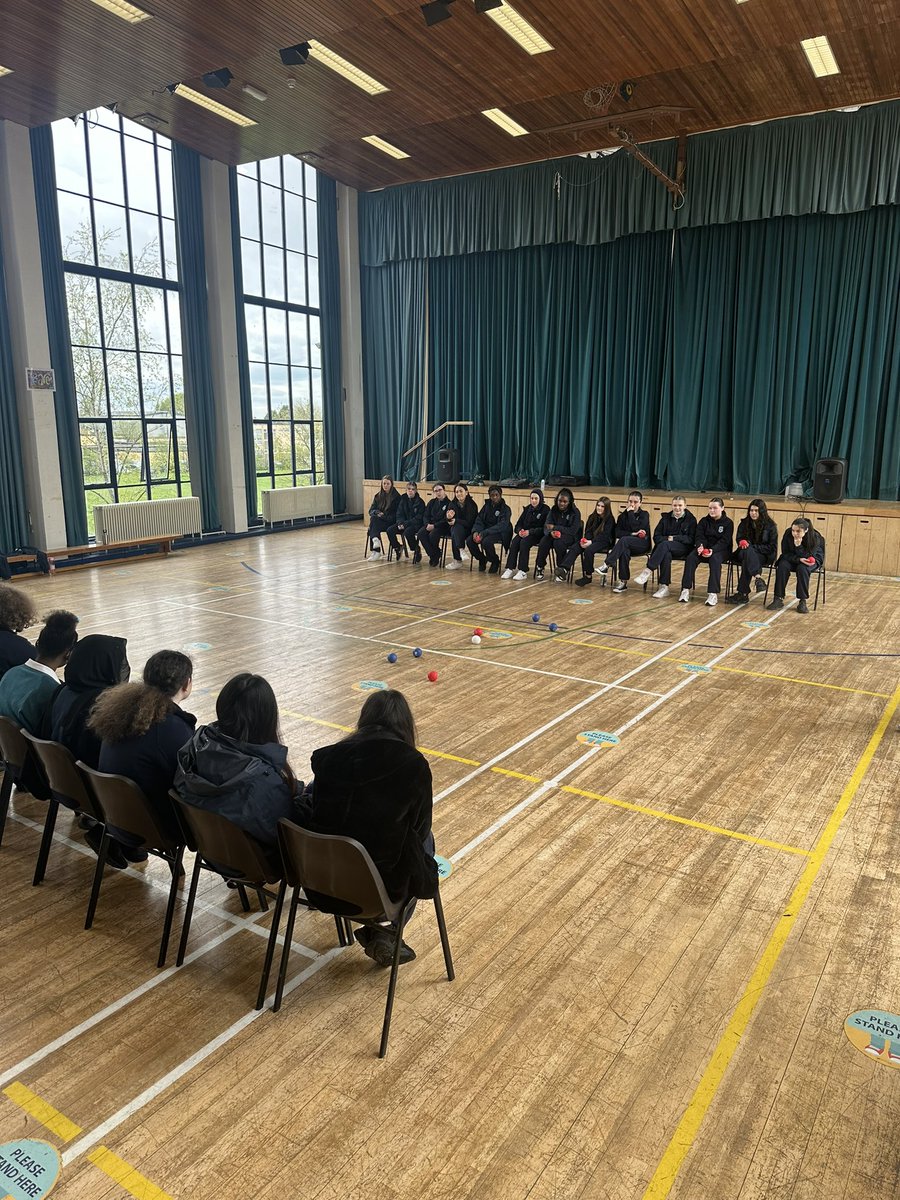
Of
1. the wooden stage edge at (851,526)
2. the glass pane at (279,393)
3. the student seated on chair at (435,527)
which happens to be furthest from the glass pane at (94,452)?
the wooden stage edge at (851,526)

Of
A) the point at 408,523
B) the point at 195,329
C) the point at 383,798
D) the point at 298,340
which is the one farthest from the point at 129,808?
the point at 298,340

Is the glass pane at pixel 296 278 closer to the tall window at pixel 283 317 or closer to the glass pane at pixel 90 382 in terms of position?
the tall window at pixel 283 317

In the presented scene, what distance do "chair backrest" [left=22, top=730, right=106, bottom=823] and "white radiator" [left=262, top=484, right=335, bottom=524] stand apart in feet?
40.1

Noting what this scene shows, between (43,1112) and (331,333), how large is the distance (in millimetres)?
15958

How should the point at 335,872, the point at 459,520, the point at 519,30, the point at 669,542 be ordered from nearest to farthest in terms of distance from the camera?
the point at 335,872
the point at 519,30
the point at 669,542
the point at 459,520

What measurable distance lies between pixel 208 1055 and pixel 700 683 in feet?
15.8

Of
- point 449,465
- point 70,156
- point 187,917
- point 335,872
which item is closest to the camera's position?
point 335,872

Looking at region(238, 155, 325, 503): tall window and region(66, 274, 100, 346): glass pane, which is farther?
region(238, 155, 325, 503): tall window

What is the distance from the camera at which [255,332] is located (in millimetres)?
15305

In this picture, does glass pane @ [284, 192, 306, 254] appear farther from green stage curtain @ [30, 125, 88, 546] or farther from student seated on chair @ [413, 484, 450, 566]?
student seated on chair @ [413, 484, 450, 566]

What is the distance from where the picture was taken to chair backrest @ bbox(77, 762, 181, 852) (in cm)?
315

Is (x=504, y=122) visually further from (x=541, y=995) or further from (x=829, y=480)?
(x=541, y=995)

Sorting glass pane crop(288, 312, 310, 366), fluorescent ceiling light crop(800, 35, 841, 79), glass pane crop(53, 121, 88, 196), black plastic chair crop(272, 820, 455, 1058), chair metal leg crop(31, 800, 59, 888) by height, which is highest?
fluorescent ceiling light crop(800, 35, 841, 79)

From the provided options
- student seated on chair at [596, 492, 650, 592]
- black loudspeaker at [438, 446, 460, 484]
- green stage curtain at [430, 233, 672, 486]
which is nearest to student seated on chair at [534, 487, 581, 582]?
student seated on chair at [596, 492, 650, 592]
